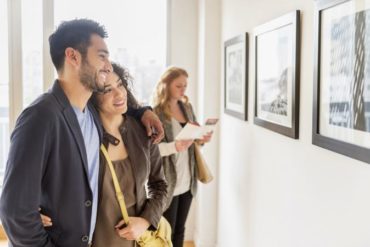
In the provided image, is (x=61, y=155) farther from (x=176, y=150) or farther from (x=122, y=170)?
(x=176, y=150)

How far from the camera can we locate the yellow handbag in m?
→ 1.58

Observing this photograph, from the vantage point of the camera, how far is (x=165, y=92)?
2867 mm

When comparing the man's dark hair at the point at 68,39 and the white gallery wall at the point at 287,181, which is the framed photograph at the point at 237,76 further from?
the man's dark hair at the point at 68,39

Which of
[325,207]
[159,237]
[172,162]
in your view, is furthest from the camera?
[172,162]

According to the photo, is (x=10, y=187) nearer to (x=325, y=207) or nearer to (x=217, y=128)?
(x=325, y=207)

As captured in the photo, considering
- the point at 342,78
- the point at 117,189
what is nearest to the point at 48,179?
the point at 117,189

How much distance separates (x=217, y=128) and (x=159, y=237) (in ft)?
5.95

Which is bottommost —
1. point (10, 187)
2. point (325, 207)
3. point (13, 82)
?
point (325, 207)

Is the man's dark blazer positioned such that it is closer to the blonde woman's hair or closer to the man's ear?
the man's ear

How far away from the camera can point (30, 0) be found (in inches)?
151

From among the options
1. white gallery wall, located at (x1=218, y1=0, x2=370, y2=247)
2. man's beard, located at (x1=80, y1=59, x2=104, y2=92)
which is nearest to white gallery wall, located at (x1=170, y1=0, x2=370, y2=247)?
white gallery wall, located at (x1=218, y1=0, x2=370, y2=247)

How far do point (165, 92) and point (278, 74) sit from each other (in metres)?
1.06

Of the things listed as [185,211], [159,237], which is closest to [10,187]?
[159,237]

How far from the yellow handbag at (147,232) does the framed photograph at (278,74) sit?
68 cm
